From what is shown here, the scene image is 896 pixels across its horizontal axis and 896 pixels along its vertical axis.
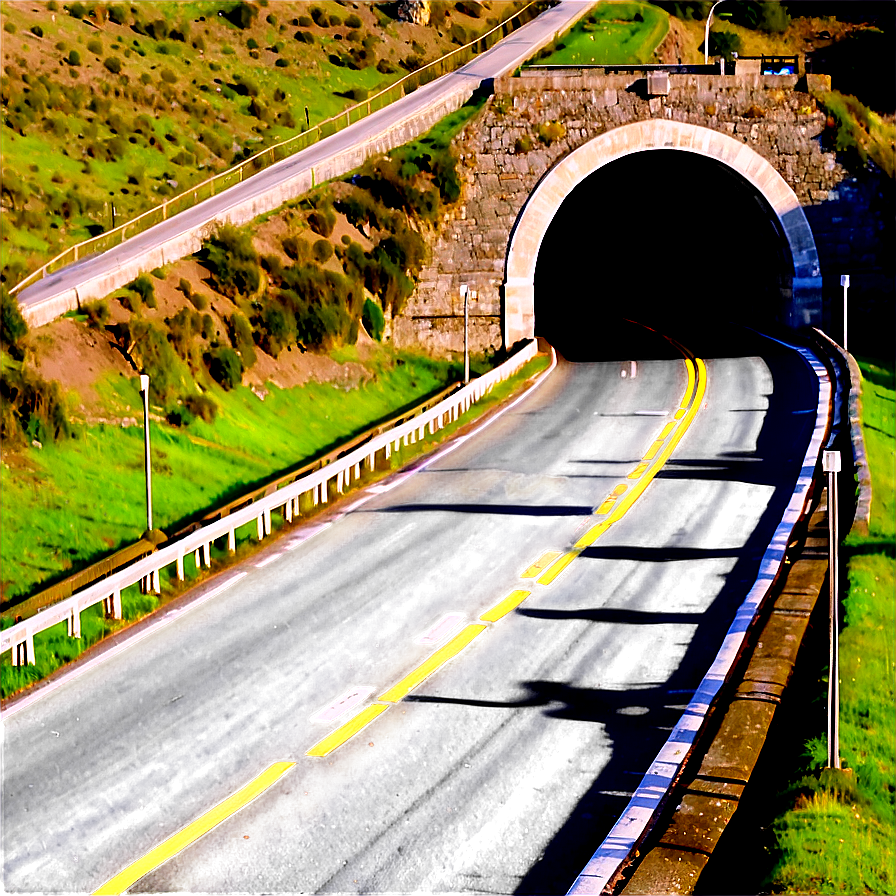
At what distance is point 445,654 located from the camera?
61.8 feet

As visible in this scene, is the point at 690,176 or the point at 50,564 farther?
the point at 690,176

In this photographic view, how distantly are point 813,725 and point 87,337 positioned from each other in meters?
21.7

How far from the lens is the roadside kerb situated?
1308 centimetres

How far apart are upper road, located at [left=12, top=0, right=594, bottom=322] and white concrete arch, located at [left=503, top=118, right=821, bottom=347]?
5620 millimetres

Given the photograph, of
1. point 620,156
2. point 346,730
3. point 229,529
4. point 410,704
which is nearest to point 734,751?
point 410,704

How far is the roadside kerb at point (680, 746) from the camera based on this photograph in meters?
13.1

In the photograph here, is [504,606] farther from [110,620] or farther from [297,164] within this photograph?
[297,164]

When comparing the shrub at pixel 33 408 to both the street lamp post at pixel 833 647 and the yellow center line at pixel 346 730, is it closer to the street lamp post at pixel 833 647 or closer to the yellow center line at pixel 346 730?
the yellow center line at pixel 346 730

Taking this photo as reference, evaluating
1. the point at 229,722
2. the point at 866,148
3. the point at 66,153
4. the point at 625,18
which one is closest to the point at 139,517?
the point at 229,722

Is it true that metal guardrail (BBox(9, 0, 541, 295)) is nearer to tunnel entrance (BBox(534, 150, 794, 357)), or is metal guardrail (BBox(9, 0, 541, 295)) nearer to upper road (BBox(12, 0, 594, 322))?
upper road (BBox(12, 0, 594, 322))

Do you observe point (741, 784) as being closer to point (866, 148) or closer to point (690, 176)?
point (866, 148)

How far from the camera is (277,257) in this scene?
4069 centimetres

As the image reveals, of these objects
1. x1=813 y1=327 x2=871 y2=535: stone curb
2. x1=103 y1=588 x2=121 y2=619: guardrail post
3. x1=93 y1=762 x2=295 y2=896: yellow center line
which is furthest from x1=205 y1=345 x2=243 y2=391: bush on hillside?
x1=93 y1=762 x2=295 y2=896: yellow center line

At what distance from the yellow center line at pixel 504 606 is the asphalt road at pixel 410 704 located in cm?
20
